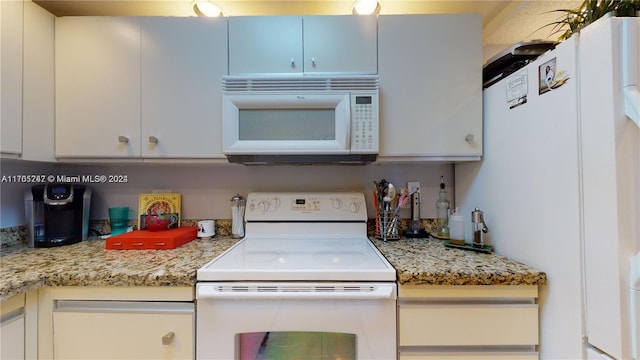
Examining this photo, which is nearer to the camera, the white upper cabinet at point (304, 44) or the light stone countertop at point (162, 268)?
the light stone countertop at point (162, 268)

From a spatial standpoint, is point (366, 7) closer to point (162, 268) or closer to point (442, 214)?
point (442, 214)

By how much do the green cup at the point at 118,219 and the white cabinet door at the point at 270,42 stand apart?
1100 millimetres

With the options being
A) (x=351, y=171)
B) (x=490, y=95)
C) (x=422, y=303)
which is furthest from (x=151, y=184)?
(x=490, y=95)

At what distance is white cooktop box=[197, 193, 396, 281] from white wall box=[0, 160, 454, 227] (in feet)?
0.35

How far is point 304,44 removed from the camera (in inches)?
49.2

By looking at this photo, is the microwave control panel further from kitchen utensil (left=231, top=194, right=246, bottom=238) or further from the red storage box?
the red storage box

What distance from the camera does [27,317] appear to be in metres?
0.89

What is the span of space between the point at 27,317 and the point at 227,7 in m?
1.62

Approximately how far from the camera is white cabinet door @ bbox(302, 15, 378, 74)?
1245 mm

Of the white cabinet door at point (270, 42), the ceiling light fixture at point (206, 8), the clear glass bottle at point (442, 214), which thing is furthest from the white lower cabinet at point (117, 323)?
the ceiling light fixture at point (206, 8)

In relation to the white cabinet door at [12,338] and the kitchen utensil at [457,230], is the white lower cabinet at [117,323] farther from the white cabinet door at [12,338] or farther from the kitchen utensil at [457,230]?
the kitchen utensil at [457,230]

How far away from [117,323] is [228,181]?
2.83 ft

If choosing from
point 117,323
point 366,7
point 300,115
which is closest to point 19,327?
point 117,323

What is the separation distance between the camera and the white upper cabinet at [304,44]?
4.09 feet
